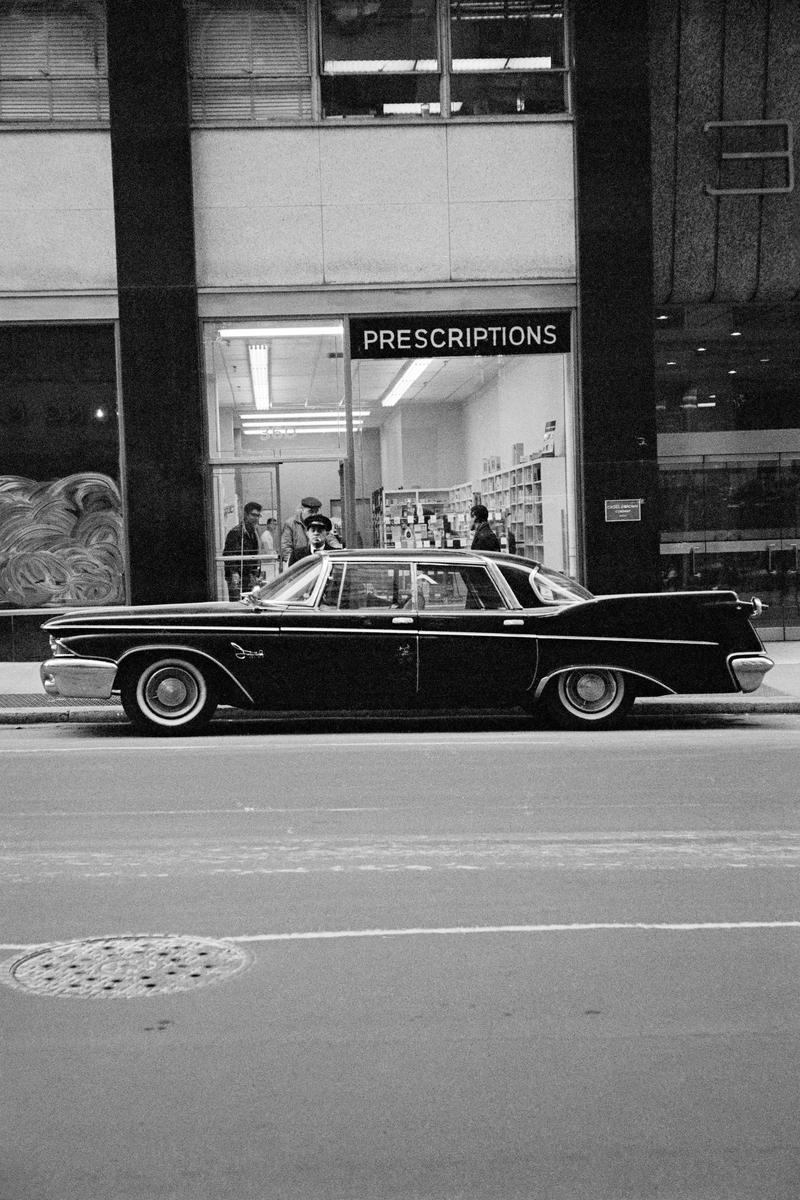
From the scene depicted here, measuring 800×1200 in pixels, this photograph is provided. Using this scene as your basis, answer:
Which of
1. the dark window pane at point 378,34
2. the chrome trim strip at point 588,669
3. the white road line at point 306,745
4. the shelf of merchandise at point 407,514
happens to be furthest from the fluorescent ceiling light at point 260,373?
the chrome trim strip at point 588,669

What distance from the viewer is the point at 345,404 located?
54.5ft

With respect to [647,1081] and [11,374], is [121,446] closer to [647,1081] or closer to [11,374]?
[11,374]

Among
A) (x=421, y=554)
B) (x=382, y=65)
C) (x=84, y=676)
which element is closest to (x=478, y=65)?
(x=382, y=65)

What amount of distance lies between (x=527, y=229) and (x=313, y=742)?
8294 mm

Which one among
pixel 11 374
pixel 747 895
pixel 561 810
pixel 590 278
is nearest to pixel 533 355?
pixel 590 278

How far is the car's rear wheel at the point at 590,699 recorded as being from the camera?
456 inches

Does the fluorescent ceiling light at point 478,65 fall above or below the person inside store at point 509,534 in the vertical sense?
above

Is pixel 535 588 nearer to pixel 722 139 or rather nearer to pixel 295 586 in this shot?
pixel 295 586

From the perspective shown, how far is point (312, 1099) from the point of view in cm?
385

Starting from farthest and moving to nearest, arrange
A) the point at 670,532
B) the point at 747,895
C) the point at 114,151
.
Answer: the point at 670,532
the point at 114,151
the point at 747,895

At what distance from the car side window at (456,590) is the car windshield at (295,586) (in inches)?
35.1

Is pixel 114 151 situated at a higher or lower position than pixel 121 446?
higher

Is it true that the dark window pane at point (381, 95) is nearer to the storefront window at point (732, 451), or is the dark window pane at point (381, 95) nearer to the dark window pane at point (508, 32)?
the dark window pane at point (508, 32)

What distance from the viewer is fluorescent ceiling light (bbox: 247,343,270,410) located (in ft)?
53.9
